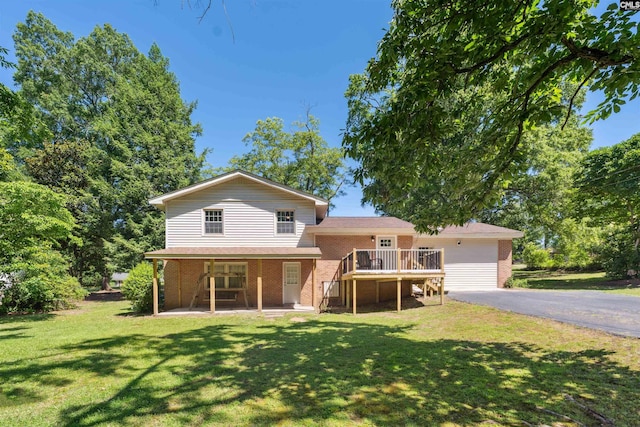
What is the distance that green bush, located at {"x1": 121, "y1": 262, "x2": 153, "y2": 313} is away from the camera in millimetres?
13906

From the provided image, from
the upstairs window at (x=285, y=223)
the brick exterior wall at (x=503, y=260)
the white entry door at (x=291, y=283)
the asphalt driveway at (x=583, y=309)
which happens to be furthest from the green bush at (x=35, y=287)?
the brick exterior wall at (x=503, y=260)

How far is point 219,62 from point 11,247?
1055cm

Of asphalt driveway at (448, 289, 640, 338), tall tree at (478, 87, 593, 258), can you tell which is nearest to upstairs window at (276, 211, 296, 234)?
asphalt driveway at (448, 289, 640, 338)

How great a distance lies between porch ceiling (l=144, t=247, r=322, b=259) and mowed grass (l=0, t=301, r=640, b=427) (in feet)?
12.8

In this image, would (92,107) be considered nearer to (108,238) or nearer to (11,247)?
(108,238)

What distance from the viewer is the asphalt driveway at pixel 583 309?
7.54 metres

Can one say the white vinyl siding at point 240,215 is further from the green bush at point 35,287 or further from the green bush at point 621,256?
the green bush at point 621,256

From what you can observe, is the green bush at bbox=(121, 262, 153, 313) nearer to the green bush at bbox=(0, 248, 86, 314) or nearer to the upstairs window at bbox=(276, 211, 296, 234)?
the green bush at bbox=(0, 248, 86, 314)

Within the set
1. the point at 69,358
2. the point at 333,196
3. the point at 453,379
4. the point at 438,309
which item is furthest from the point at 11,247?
the point at 333,196

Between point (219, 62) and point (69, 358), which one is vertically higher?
point (219, 62)

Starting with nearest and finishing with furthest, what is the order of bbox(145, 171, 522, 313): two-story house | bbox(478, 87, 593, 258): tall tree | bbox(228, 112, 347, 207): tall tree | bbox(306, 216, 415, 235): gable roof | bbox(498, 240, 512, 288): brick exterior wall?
bbox(145, 171, 522, 313): two-story house
bbox(306, 216, 415, 235): gable roof
bbox(498, 240, 512, 288): brick exterior wall
bbox(478, 87, 593, 258): tall tree
bbox(228, 112, 347, 207): tall tree

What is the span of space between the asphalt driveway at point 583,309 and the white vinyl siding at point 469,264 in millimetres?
3443

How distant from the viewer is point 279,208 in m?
15.4

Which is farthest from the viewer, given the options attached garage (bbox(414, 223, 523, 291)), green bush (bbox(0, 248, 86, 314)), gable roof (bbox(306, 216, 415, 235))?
attached garage (bbox(414, 223, 523, 291))
